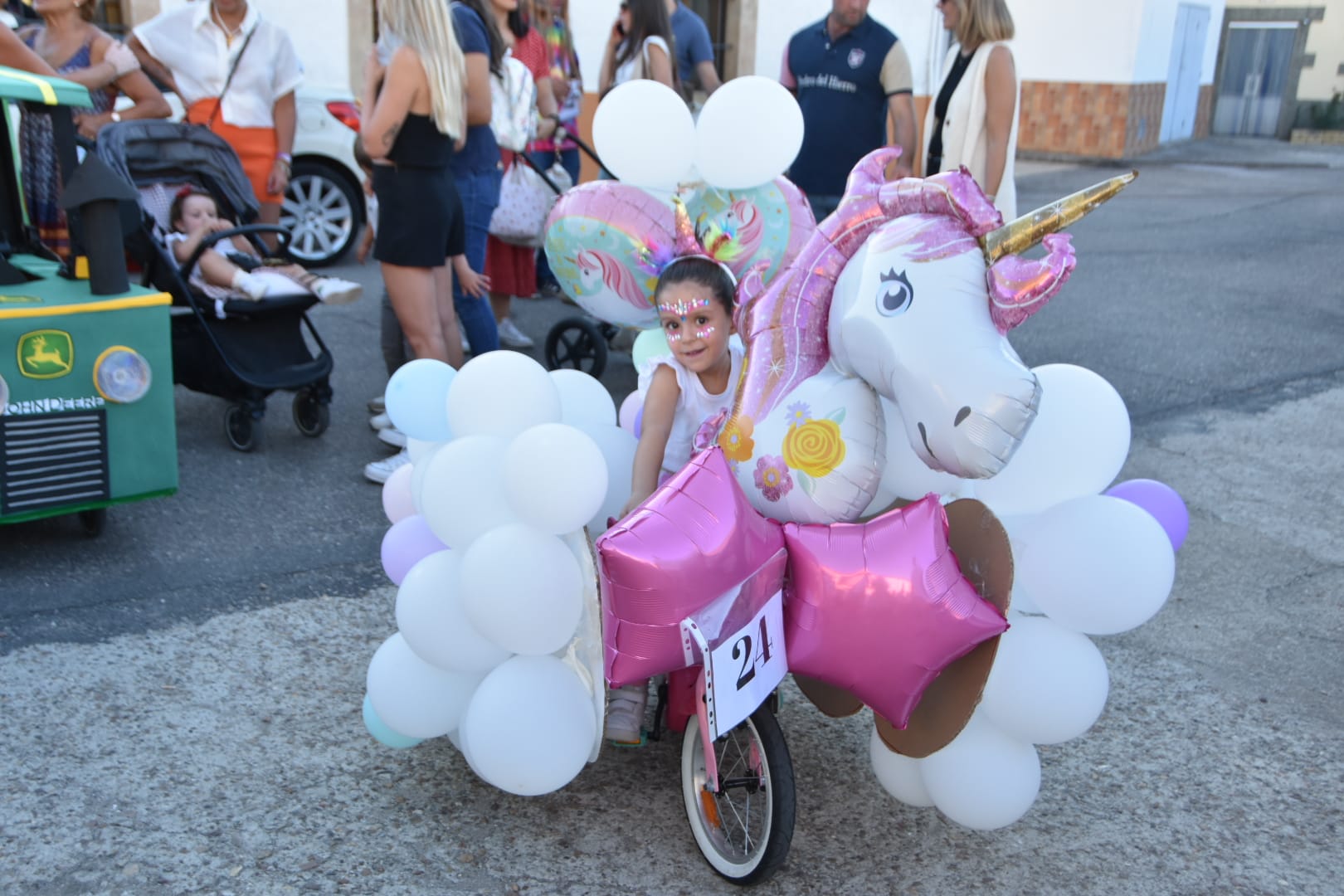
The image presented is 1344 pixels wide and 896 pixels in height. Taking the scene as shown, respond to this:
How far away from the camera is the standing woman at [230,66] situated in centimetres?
635

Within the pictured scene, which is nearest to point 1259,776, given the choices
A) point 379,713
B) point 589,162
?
point 379,713

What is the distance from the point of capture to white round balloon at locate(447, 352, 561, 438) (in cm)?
276

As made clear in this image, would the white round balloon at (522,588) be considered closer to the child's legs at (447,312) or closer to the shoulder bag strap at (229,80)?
the child's legs at (447,312)

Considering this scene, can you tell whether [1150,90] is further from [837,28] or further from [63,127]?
[63,127]

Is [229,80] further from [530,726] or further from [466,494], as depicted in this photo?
[530,726]

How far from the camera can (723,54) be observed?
48.0 feet

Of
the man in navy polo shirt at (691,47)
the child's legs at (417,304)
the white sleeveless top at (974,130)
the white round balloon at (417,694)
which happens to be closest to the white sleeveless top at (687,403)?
the white round balloon at (417,694)

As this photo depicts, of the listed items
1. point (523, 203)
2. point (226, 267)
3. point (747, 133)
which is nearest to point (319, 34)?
point (523, 203)

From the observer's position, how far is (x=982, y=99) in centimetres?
491

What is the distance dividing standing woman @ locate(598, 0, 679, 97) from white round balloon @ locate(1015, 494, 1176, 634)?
4.52 meters

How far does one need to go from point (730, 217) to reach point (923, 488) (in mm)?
978

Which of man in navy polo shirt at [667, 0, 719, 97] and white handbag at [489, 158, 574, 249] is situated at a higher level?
man in navy polo shirt at [667, 0, 719, 97]

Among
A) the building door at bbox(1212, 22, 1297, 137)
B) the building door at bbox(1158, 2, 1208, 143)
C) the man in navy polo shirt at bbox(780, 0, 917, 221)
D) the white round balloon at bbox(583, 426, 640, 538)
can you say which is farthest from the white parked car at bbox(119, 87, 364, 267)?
the building door at bbox(1212, 22, 1297, 137)

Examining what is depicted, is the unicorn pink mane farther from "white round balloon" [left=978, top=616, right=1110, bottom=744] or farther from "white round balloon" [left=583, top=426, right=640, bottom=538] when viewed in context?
"white round balloon" [left=978, top=616, right=1110, bottom=744]
